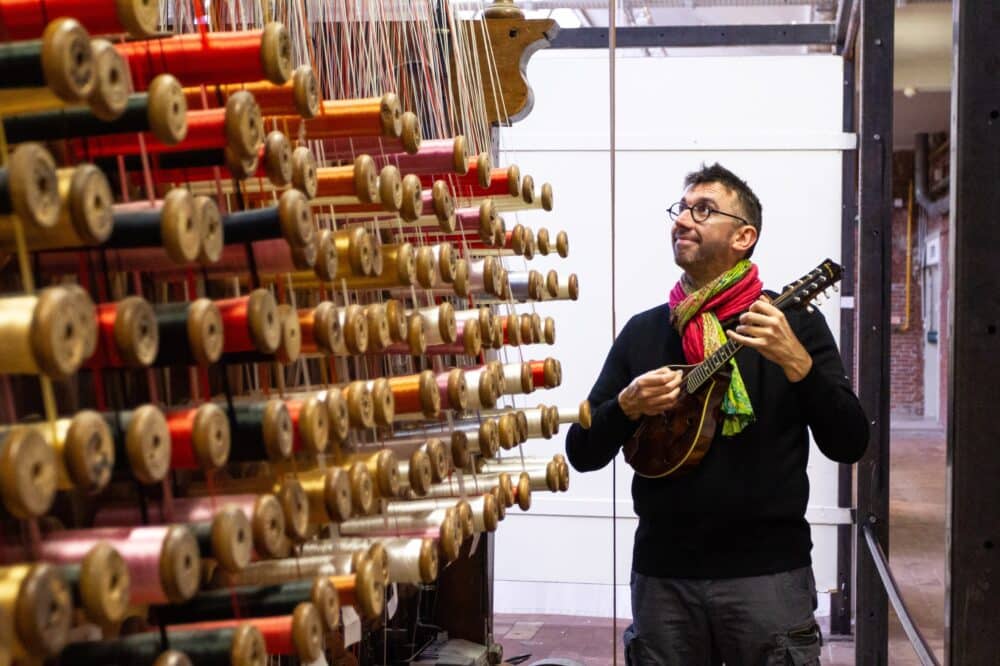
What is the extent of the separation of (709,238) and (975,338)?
2.87 ft

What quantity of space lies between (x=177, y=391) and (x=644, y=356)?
5.00 ft

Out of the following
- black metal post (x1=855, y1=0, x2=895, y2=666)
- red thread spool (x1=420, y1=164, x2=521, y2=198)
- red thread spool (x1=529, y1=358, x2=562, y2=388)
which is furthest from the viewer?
black metal post (x1=855, y1=0, x2=895, y2=666)

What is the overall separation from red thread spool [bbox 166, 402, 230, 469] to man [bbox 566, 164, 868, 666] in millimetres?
1575

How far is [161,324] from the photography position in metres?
0.73

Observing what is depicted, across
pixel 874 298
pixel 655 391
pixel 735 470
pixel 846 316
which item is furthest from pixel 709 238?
pixel 846 316

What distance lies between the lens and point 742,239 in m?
2.46

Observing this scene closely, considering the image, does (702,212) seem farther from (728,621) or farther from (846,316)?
(846,316)

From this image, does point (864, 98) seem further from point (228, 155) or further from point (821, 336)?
point (228, 155)

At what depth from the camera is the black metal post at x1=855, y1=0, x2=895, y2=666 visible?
3346 millimetres

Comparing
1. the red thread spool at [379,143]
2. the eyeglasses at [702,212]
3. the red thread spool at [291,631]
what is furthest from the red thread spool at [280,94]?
the eyeglasses at [702,212]

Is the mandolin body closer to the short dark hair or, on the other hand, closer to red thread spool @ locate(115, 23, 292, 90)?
the short dark hair

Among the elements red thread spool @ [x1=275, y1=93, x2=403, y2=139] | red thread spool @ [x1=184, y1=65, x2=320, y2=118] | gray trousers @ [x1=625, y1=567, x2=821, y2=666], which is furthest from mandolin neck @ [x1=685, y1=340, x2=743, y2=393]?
red thread spool @ [x1=184, y1=65, x2=320, y2=118]

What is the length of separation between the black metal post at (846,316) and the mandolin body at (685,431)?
2.82m

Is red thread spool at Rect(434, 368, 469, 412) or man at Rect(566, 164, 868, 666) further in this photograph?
man at Rect(566, 164, 868, 666)
